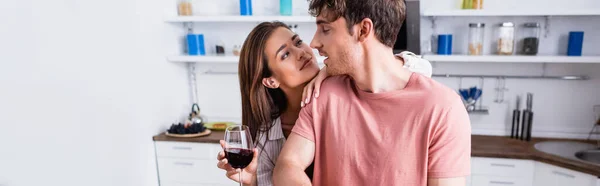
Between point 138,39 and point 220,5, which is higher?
point 220,5

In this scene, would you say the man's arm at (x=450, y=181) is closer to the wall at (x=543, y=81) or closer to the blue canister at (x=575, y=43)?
the wall at (x=543, y=81)

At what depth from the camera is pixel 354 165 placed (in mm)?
1117

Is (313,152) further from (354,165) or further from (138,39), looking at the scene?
(138,39)

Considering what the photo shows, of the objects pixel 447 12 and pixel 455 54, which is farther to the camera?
pixel 455 54

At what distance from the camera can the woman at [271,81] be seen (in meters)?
1.33

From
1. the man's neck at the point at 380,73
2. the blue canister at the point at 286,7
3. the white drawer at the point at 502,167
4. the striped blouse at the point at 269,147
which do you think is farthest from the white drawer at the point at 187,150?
the man's neck at the point at 380,73

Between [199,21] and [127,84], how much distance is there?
80 cm

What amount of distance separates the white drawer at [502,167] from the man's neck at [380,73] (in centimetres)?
157

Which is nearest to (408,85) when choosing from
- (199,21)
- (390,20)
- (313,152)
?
(390,20)

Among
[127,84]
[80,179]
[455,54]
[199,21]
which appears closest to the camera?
[80,179]

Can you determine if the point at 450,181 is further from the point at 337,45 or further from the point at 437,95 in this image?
the point at 337,45

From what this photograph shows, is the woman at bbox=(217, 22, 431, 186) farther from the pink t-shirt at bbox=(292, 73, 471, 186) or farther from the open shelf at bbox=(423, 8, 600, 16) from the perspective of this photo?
the open shelf at bbox=(423, 8, 600, 16)

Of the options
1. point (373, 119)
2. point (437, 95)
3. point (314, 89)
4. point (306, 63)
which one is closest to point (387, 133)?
point (373, 119)

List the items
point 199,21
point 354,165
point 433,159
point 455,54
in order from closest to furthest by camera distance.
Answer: point 433,159 → point 354,165 → point 455,54 → point 199,21
